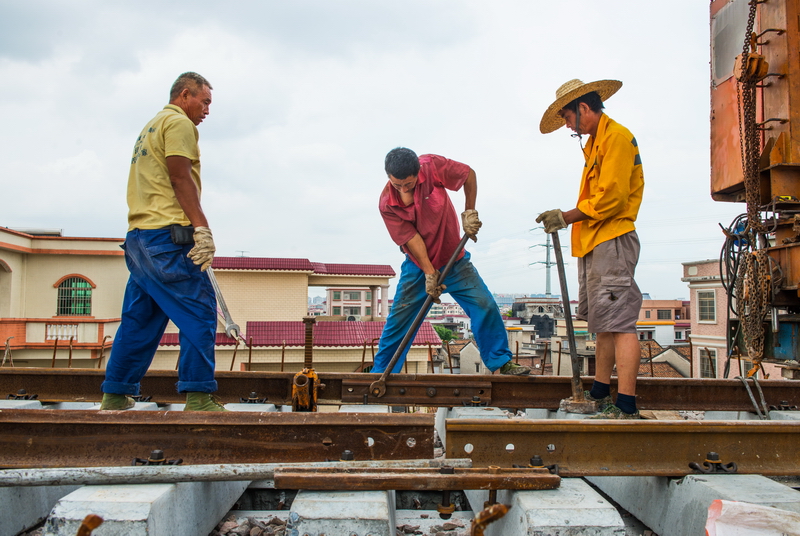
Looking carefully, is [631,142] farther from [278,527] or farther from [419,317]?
[278,527]

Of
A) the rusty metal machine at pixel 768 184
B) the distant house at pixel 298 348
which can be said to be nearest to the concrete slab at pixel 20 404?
the rusty metal machine at pixel 768 184

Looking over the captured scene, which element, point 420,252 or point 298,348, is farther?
point 298,348

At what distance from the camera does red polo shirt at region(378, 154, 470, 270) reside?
4.06 m

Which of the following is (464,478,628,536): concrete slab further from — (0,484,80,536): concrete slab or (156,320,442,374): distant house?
(156,320,442,374): distant house

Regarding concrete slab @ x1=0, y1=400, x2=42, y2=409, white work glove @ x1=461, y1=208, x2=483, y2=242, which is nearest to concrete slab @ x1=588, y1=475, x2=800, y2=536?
white work glove @ x1=461, y1=208, x2=483, y2=242

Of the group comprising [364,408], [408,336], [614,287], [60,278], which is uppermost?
[60,278]

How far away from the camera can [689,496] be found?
2031 millimetres

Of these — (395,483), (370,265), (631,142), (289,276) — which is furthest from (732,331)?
(370,265)

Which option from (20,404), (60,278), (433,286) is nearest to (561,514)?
(433,286)

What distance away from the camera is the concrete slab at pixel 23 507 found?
199 centimetres

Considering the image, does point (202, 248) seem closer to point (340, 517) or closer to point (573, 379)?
point (340, 517)

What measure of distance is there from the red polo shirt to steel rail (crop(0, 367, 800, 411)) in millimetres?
1026

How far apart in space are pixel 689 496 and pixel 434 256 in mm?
2563

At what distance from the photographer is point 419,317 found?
390 cm
